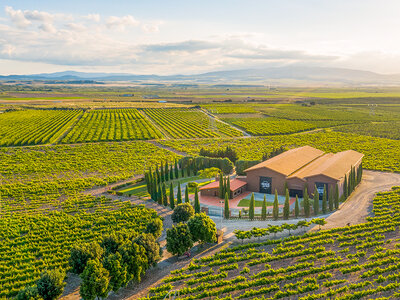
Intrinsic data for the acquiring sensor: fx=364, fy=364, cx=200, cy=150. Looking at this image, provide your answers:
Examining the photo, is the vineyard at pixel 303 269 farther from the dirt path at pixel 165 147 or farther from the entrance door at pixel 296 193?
the dirt path at pixel 165 147

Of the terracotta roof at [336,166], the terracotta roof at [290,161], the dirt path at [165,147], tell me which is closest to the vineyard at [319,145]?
the dirt path at [165,147]

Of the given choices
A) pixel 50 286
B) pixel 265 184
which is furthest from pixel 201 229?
pixel 265 184

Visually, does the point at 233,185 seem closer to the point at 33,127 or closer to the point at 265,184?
the point at 265,184

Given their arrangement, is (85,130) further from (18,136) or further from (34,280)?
(34,280)

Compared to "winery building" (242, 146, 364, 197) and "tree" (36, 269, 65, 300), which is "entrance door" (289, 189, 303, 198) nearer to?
"winery building" (242, 146, 364, 197)

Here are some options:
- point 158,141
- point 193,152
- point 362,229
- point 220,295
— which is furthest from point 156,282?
point 158,141

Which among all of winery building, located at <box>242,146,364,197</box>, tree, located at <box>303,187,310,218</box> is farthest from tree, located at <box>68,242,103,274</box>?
winery building, located at <box>242,146,364,197</box>
